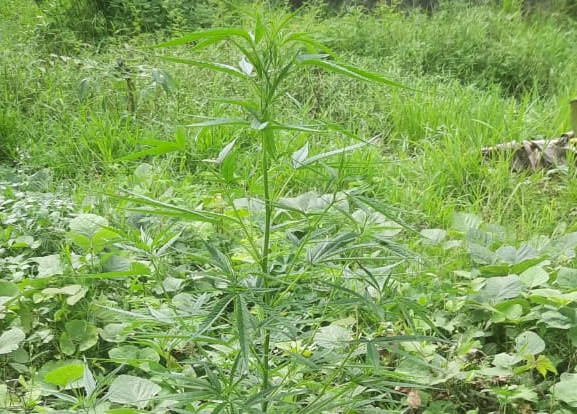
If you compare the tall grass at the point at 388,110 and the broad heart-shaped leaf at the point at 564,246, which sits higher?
the tall grass at the point at 388,110

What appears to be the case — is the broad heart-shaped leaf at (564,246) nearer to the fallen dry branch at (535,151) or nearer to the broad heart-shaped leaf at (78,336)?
the fallen dry branch at (535,151)

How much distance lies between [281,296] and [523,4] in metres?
6.16

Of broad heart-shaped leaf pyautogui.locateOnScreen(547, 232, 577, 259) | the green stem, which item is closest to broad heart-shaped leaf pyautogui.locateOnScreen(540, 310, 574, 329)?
broad heart-shaped leaf pyautogui.locateOnScreen(547, 232, 577, 259)

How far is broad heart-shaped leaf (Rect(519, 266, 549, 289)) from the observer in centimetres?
236

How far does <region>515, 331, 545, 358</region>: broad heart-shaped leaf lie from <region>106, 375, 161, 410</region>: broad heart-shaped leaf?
988mm

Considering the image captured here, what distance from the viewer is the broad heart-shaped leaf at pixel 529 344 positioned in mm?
2100

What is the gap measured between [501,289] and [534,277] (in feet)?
0.38

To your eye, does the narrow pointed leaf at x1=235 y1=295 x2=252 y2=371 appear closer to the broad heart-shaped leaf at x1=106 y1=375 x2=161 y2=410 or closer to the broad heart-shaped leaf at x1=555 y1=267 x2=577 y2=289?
the broad heart-shaped leaf at x1=106 y1=375 x2=161 y2=410

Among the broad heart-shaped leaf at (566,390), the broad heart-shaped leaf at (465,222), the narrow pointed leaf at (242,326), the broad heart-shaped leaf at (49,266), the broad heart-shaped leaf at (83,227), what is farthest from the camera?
the broad heart-shaped leaf at (465,222)

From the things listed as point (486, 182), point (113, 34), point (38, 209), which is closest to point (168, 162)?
point (38, 209)

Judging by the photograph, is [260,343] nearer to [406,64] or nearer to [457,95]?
[457,95]

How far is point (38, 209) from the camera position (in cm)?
290

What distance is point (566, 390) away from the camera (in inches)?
79.0

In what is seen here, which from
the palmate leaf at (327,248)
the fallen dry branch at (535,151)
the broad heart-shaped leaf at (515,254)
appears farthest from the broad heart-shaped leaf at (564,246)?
the palmate leaf at (327,248)
